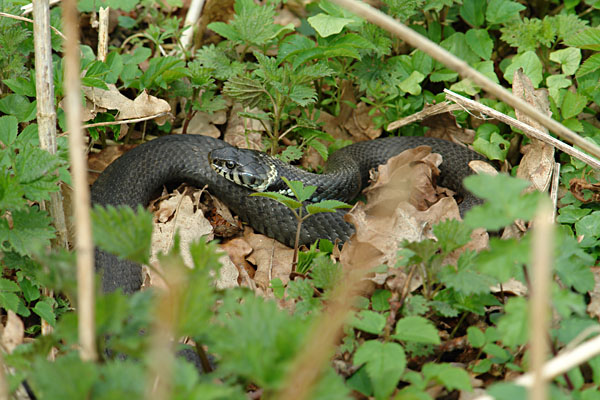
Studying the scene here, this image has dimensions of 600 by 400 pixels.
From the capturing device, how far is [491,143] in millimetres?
5797

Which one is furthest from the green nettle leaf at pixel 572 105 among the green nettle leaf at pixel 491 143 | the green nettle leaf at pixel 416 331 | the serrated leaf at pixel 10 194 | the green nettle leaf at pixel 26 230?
the serrated leaf at pixel 10 194

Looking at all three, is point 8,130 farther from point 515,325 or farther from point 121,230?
point 515,325

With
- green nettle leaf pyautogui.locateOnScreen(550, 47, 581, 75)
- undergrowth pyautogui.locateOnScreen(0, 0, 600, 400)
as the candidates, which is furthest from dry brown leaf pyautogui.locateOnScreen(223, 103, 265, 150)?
green nettle leaf pyautogui.locateOnScreen(550, 47, 581, 75)

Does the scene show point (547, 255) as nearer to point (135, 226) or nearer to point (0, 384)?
point (135, 226)

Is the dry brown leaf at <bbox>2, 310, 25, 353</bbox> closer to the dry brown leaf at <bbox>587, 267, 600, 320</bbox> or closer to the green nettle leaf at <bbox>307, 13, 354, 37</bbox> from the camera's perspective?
the dry brown leaf at <bbox>587, 267, 600, 320</bbox>

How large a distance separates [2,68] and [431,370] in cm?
450

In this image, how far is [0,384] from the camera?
7.57 feet

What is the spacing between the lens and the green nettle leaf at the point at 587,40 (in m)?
5.42

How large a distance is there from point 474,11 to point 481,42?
391mm

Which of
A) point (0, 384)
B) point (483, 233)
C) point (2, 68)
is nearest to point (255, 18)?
point (2, 68)

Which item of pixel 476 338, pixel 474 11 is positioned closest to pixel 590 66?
pixel 474 11

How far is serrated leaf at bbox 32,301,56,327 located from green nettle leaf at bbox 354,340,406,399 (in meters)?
2.29

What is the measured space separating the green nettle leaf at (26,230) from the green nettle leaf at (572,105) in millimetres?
4610

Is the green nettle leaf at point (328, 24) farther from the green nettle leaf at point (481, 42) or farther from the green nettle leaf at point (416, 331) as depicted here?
the green nettle leaf at point (416, 331)
